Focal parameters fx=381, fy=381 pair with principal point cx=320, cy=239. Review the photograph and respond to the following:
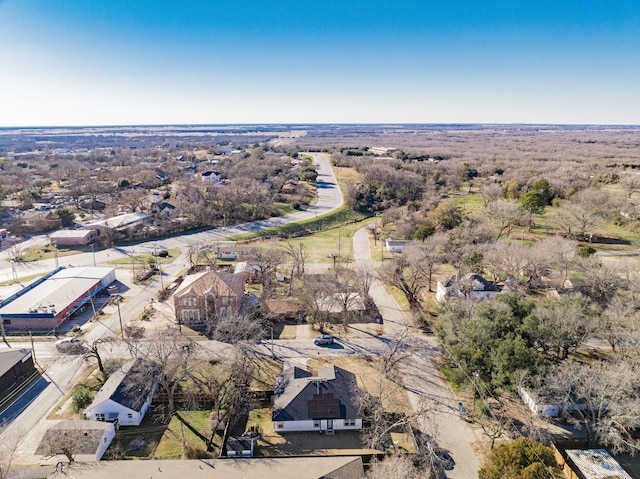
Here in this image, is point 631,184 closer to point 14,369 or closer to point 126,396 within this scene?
point 126,396

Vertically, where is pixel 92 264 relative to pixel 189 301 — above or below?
below

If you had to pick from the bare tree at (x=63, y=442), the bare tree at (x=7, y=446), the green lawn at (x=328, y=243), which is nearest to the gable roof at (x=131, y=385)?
the bare tree at (x=63, y=442)

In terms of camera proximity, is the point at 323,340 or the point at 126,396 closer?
the point at 126,396

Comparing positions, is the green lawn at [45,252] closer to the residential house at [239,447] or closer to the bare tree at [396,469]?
the residential house at [239,447]

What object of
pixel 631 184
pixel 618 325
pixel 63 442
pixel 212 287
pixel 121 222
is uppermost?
pixel 631 184

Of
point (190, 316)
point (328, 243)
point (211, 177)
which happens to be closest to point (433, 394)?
point (190, 316)

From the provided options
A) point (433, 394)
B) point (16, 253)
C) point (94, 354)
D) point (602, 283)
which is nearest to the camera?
point (433, 394)

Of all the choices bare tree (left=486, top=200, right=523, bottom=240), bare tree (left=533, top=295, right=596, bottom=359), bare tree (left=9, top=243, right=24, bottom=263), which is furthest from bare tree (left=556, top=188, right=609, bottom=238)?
bare tree (left=9, top=243, right=24, bottom=263)
